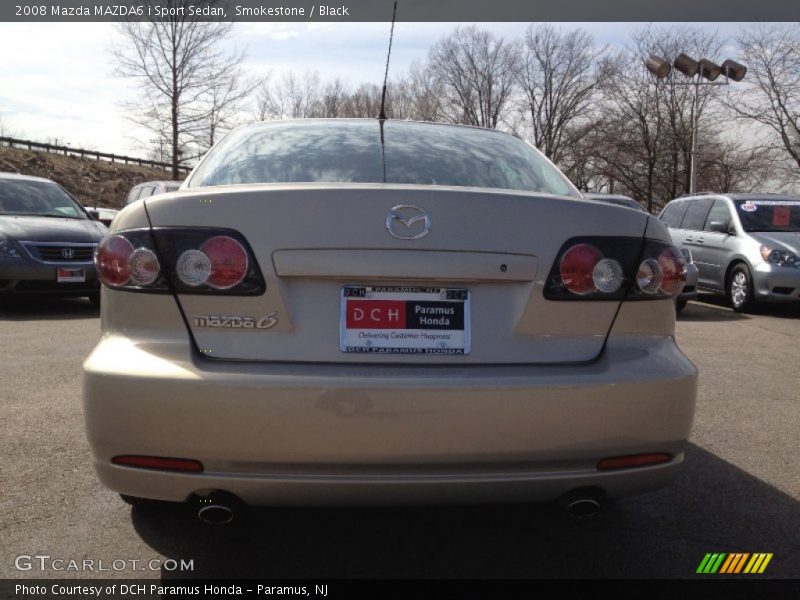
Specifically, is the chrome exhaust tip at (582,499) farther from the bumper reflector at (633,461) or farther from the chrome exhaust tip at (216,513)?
the chrome exhaust tip at (216,513)

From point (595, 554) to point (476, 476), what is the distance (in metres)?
0.79

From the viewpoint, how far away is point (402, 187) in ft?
7.75

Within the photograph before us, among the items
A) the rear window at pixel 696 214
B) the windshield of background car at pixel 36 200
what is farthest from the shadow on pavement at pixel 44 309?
the rear window at pixel 696 214

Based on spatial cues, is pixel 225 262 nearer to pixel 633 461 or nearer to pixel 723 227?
pixel 633 461

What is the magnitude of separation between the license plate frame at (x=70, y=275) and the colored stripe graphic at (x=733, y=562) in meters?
8.11

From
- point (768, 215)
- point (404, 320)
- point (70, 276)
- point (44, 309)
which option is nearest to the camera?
point (404, 320)

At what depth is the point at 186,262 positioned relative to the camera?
7.44 ft

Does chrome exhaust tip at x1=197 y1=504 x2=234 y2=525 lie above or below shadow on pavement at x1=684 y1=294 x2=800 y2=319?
above

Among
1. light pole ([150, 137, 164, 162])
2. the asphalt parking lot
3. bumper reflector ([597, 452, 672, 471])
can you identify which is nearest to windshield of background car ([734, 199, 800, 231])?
the asphalt parking lot

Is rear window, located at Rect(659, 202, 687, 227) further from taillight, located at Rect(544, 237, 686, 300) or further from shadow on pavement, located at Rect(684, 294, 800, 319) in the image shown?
taillight, located at Rect(544, 237, 686, 300)

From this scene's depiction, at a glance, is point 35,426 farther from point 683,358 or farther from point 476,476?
point 683,358

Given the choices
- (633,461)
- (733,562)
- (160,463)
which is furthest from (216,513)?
(733,562)
